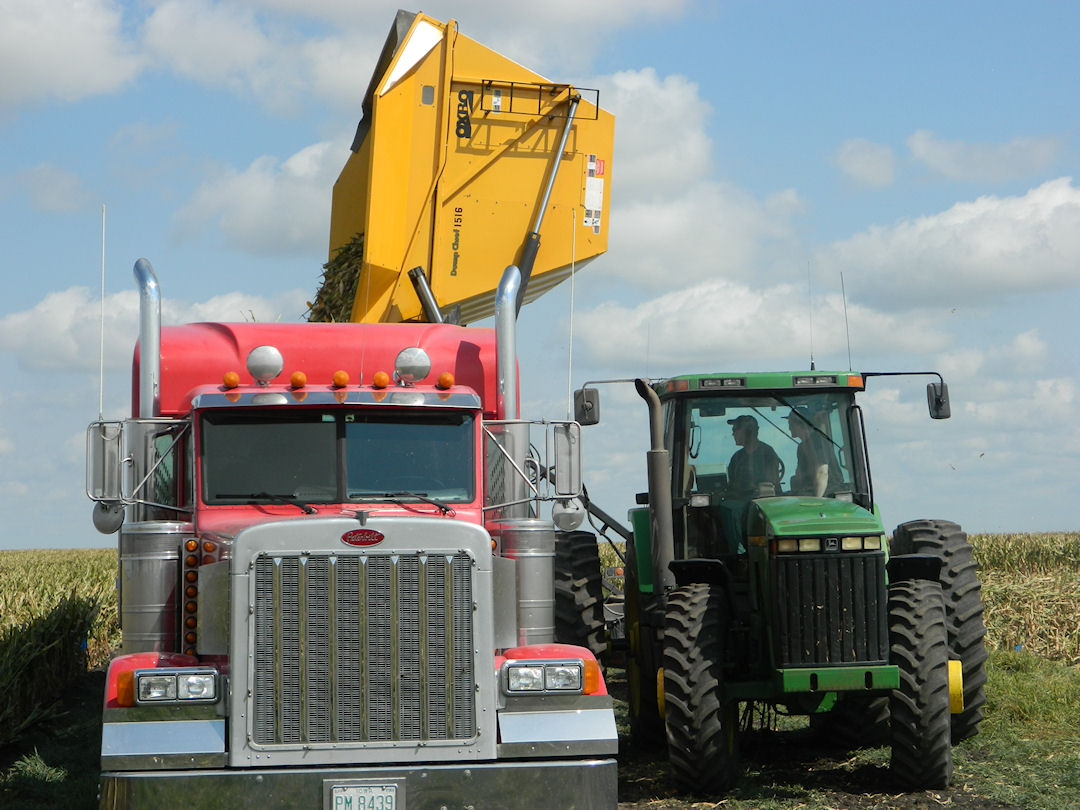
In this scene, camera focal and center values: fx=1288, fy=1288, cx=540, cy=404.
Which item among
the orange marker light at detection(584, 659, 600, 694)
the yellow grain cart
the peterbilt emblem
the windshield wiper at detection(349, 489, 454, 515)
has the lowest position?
the orange marker light at detection(584, 659, 600, 694)

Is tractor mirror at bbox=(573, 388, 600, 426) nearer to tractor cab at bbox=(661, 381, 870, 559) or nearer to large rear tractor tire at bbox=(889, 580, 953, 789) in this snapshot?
tractor cab at bbox=(661, 381, 870, 559)

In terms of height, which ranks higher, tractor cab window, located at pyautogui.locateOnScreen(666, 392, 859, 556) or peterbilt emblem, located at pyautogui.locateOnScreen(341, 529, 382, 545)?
tractor cab window, located at pyautogui.locateOnScreen(666, 392, 859, 556)

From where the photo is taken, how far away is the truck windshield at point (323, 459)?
7.32 m

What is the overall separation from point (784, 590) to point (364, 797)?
350cm

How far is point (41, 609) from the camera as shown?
15.0m

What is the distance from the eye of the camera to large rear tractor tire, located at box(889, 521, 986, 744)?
30.9 feet

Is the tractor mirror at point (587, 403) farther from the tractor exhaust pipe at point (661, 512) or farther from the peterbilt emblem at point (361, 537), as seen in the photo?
the peterbilt emblem at point (361, 537)

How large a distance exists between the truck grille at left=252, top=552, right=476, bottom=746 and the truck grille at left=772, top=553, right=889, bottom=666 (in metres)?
2.88

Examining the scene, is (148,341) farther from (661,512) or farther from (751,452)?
(751,452)

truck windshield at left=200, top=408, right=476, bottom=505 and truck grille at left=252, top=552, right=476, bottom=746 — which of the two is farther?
truck windshield at left=200, top=408, right=476, bottom=505

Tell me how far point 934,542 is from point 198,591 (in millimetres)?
5619

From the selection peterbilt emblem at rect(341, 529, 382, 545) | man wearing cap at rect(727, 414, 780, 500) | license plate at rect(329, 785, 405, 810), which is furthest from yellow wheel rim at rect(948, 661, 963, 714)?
peterbilt emblem at rect(341, 529, 382, 545)

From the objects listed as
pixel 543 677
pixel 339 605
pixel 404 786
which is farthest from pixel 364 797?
pixel 543 677

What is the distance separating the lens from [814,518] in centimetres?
866
